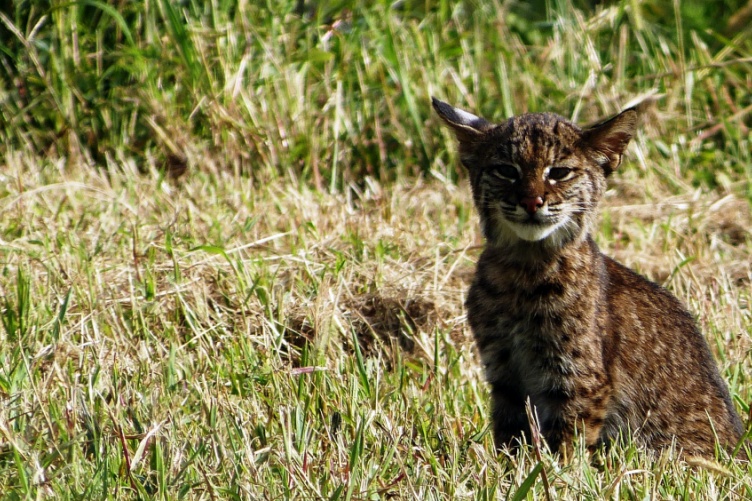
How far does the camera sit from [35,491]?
345 centimetres

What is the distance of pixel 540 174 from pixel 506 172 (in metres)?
0.13

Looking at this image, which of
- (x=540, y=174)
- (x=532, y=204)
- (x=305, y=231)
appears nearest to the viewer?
(x=532, y=204)

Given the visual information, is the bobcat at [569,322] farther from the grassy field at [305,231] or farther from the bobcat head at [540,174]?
the grassy field at [305,231]

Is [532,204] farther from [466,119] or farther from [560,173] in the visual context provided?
[466,119]

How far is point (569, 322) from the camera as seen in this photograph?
13.6ft

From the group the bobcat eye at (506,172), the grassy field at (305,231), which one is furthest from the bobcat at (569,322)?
the grassy field at (305,231)

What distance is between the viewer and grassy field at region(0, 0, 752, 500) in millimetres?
3773

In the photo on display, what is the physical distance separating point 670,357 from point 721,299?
129cm

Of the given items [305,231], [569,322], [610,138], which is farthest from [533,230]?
[305,231]

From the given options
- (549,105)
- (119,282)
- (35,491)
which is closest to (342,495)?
(35,491)

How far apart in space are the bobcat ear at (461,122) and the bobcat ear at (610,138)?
0.42 meters

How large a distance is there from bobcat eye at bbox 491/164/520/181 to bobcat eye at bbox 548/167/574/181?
125mm

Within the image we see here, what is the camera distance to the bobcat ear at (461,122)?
173 inches

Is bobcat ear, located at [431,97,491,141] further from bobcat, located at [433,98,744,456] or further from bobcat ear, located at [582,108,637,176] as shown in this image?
bobcat ear, located at [582,108,637,176]
